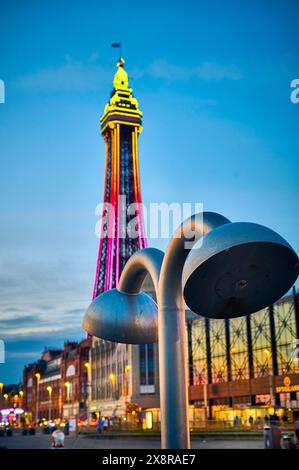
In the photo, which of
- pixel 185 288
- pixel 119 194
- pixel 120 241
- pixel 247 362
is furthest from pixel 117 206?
pixel 185 288

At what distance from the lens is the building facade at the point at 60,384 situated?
113 metres

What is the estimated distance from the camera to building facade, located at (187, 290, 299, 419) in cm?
6094

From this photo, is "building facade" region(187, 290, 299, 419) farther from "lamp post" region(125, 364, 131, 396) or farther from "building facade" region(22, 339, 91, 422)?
"building facade" region(22, 339, 91, 422)

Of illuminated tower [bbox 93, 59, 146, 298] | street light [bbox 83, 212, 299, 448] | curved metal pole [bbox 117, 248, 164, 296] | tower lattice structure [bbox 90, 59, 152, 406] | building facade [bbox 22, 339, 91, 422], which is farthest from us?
illuminated tower [bbox 93, 59, 146, 298]

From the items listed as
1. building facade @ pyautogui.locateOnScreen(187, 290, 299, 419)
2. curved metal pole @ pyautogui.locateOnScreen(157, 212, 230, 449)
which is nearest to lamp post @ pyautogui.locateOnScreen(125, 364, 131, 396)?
building facade @ pyautogui.locateOnScreen(187, 290, 299, 419)

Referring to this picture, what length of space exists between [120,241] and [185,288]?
109286 millimetres

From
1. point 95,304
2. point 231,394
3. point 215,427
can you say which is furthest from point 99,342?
point 95,304

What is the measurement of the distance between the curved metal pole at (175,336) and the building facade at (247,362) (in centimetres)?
4411

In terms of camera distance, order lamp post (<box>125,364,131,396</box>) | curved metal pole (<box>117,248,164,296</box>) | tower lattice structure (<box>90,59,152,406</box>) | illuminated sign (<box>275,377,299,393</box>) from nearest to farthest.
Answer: curved metal pole (<box>117,248,164,296</box>) → illuminated sign (<box>275,377,299,393</box>) → lamp post (<box>125,364,131,396</box>) → tower lattice structure (<box>90,59,152,406</box>)

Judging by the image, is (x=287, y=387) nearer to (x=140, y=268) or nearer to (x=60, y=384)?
(x=140, y=268)

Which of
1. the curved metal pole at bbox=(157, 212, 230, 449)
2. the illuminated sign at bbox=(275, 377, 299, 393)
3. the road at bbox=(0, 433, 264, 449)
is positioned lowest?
the road at bbox=(0, 433, 264, 449)

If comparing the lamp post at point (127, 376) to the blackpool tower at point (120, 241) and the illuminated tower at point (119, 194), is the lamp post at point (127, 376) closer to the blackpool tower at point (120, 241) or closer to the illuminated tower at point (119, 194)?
the blackpool tower at point (120, 241)

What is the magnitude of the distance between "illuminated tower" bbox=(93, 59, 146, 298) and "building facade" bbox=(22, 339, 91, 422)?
14087 millimetres
